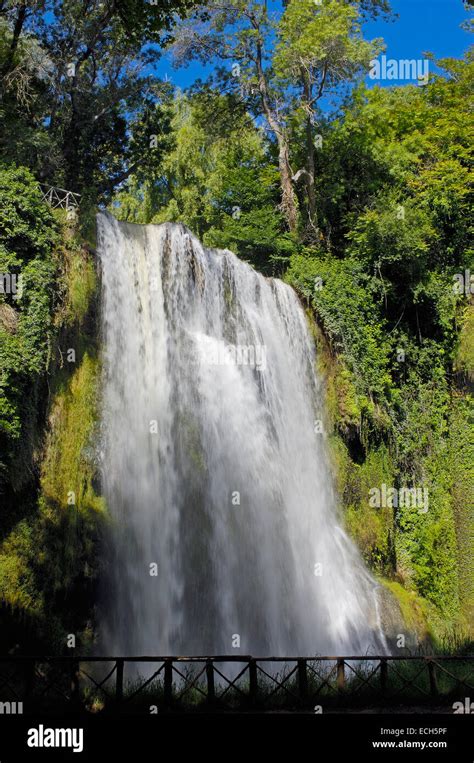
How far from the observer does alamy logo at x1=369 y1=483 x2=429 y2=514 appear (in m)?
18.6

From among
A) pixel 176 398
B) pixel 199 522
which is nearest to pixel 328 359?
pixel 176 398

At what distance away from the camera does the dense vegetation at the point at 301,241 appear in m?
12.4

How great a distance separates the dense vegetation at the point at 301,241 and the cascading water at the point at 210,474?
68 centimetres

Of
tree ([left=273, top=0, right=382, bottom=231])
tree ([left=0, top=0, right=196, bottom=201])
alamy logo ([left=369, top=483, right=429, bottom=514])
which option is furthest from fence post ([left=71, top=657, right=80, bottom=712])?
tree ([left=273, top=0, right=382, bottom=231])

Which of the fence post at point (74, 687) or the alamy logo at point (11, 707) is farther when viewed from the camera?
the alamy logo at point (11, 707)

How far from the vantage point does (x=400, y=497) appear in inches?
780

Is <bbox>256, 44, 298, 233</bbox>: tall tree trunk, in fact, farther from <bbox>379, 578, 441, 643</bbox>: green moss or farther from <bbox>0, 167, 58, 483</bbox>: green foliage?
<bbox>379, 578, 441, 643</bbox>: green moss

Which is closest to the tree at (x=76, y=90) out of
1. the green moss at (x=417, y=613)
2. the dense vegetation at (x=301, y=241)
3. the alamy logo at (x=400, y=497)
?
the dense vegetation at (x=301, y=241)

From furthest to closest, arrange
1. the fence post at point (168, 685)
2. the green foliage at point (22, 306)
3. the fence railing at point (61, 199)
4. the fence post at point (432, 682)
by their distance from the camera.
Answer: the fence railing at point (61, 199)
the green foliage at point (22, 306)
the fence post at point (432, 682)
the fence post at point (168, 685)

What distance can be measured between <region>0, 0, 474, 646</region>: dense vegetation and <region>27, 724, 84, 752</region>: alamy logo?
4372mm

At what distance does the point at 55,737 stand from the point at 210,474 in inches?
284

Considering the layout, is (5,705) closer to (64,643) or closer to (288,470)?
(64,643)

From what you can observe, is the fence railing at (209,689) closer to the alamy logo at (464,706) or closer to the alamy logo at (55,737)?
the alamy logo at (464,706)

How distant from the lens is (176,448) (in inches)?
539
